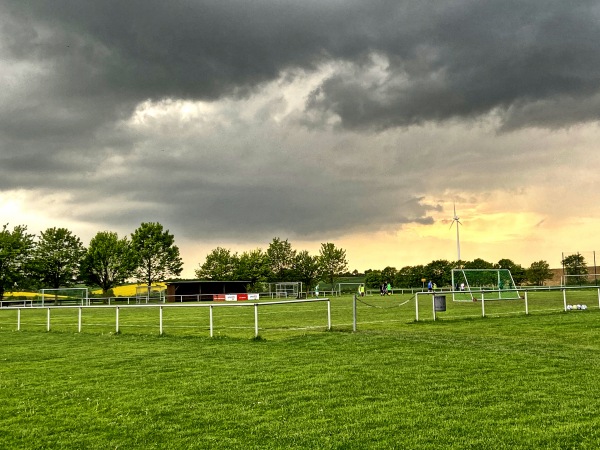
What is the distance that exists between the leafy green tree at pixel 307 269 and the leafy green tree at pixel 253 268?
39.0ft

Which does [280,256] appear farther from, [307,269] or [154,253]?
[154,253]

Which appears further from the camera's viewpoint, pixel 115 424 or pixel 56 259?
pixel 56 259

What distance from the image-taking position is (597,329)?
1814 cm

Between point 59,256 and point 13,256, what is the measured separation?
10656mm

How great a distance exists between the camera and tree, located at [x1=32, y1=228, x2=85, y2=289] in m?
92.4

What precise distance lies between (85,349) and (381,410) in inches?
436

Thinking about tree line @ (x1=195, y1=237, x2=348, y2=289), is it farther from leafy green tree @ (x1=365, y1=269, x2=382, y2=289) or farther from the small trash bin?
the small trash bin

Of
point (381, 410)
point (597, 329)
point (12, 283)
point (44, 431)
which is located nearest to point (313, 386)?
point (381, 410)

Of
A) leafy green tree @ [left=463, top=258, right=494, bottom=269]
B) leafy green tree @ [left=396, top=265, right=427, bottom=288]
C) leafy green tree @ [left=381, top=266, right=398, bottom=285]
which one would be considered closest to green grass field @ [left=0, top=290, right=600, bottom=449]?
leafy green tree @ [left=396, top=265, right=427, bottom=288]

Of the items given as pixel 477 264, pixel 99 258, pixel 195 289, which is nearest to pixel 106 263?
pixel 99 258

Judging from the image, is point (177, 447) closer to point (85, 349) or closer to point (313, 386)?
point (313, 386)

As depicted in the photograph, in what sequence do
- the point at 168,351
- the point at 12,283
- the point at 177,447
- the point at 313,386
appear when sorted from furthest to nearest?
the point at 12,283
the point at 168,351
the point at 313,386
the point at 177,447

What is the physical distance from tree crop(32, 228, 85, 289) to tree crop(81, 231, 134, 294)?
1727 millimetres

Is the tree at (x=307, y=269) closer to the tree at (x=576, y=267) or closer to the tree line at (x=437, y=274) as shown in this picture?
the tree line at (x=437, y=274)
